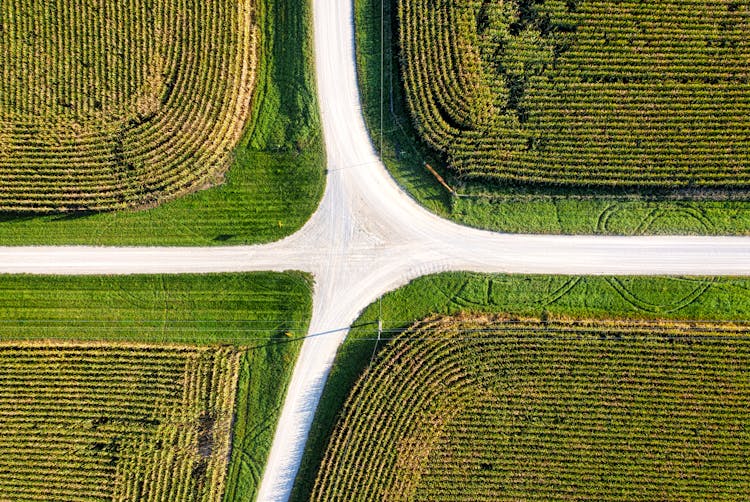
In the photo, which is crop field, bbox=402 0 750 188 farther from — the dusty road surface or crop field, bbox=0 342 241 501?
crop field, bbox=0 342 241 501

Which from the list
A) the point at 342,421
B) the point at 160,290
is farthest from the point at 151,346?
the point at 342,421

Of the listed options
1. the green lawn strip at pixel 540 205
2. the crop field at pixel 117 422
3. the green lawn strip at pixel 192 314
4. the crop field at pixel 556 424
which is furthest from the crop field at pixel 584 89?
the crop field at pixel 117 422

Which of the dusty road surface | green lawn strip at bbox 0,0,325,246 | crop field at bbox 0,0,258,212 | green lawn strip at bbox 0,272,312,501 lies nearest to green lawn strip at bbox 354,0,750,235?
the dusty road surface

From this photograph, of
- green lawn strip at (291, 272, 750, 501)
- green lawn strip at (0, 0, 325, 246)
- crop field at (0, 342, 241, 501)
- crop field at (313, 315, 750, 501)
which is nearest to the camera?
crop field at (313, 315, 750, 501)

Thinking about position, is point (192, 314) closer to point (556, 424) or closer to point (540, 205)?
point (540, 205)

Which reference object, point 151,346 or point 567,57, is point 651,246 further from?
point 151,346

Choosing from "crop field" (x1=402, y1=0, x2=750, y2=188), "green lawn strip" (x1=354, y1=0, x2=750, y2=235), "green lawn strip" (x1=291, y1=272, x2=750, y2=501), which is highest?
"crop field" (x1=402, y1=0, x2=750, y2=188)
